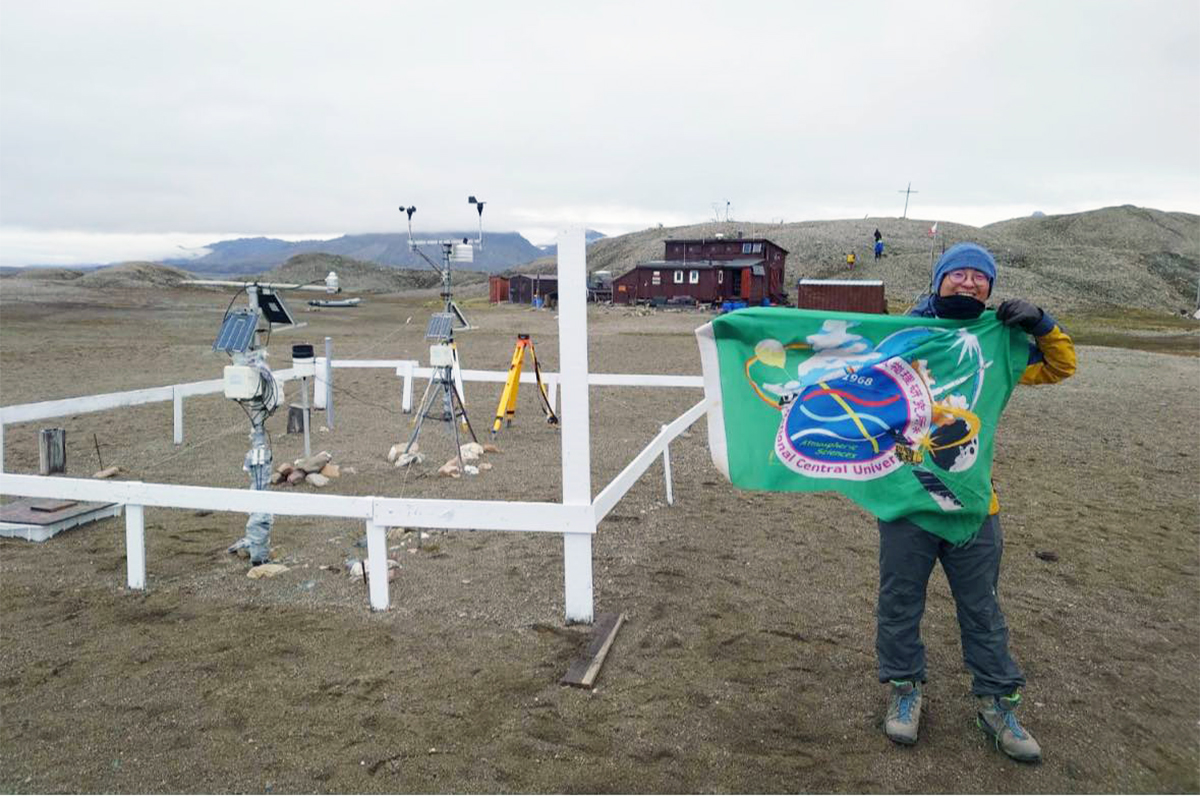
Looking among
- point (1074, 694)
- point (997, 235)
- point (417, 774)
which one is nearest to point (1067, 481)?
point (1074, 694)

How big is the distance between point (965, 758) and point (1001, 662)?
0.44 m

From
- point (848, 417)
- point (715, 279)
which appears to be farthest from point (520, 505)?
point (715, 279)

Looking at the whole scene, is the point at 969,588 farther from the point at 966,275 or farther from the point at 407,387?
the point at 407,387

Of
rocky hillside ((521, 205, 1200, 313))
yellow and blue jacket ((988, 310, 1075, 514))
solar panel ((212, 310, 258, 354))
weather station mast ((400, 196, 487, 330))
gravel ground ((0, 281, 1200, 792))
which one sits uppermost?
rocky hillside ((521, 205, 1200, 313))

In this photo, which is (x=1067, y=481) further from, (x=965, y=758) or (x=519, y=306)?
(x=519, y=306)

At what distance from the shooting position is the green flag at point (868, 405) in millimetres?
3564

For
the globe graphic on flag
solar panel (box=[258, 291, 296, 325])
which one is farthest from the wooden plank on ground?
solar panel (box=[258, 291, 296, 325])

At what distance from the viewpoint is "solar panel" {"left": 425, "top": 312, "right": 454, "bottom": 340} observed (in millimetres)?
9062

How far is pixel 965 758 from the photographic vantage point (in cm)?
339

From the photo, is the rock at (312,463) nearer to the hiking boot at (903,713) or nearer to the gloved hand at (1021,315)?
the hiking boot at (903,713)

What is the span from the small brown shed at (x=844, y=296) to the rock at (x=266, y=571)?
2838 cm

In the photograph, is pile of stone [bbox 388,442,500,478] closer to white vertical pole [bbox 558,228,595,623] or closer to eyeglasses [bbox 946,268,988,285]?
white vertical pole [bbox 558,228,595,623]

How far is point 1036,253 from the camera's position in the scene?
6981cm

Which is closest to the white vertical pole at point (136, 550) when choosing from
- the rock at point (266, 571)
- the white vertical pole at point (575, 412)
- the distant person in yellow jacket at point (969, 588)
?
the rock at point (266, 571)
